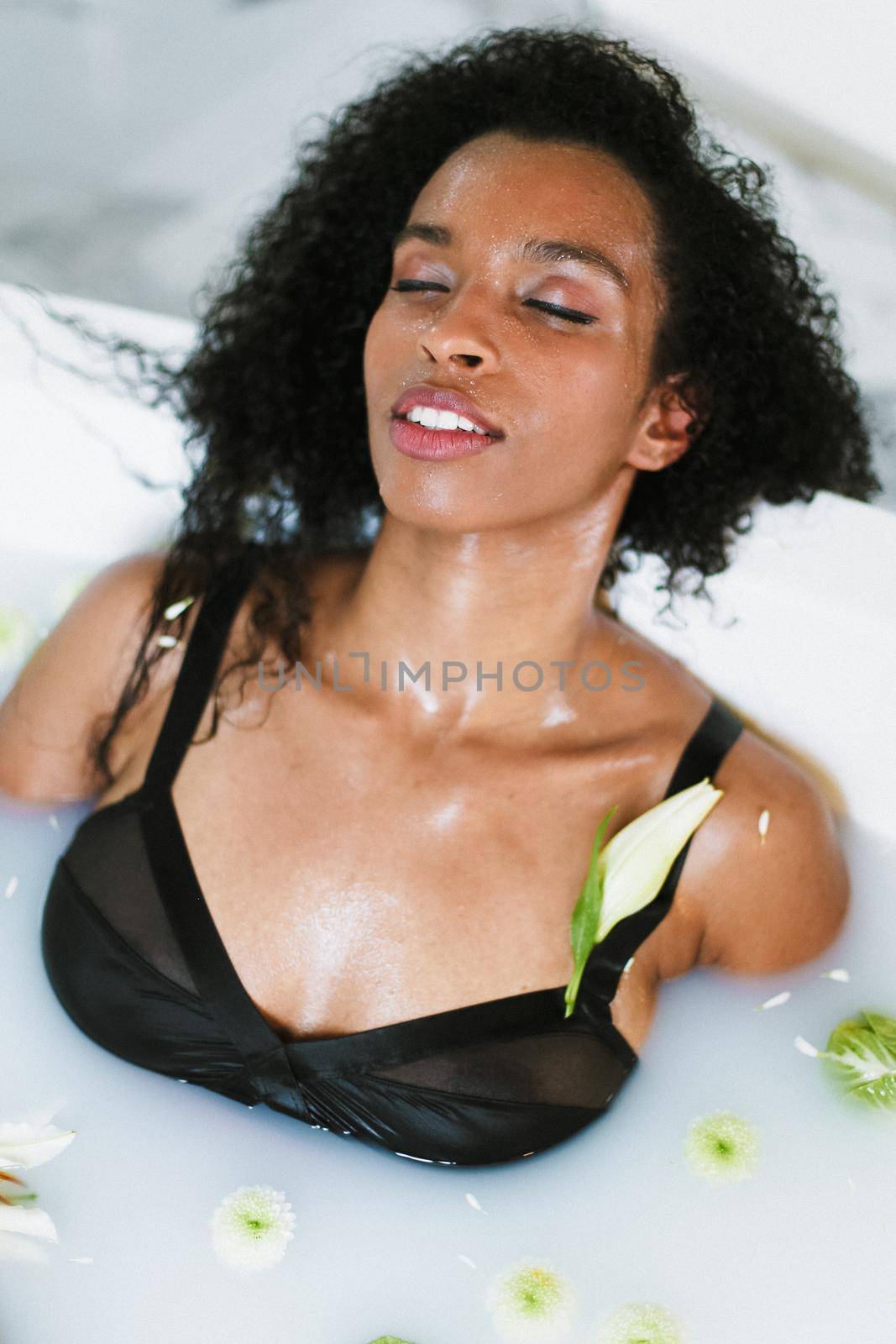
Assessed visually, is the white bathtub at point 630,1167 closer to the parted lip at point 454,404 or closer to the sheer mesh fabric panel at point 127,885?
the sheer mesh fabric panel at point 127,885

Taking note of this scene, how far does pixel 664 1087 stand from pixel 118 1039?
52 cm

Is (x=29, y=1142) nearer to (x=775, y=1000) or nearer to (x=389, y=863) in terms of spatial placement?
(x=389, y=863)

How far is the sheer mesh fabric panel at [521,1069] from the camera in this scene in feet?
3.99

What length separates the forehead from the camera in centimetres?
117

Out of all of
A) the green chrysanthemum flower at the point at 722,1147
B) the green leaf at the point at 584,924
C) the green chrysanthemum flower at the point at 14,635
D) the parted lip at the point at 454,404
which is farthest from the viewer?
the green chrysanthemum flower at the point at 14,635

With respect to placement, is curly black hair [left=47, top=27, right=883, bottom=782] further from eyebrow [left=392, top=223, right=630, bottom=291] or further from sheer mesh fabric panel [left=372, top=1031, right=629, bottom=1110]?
sheer mesh fabric panel [left=372, top=1031, right=629, bottom=1110]

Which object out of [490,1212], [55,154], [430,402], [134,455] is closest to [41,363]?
[134,455]

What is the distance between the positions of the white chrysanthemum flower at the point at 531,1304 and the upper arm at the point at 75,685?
0.61 metres

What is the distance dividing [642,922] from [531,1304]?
35 cm

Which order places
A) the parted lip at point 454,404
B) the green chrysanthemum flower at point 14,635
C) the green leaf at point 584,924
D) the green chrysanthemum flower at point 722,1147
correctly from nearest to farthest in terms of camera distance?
the parted lip at point 454,404
the green leaf at point 584,924
the green chrysanthemum flower at point 722,1147
the green chrysanthemum flower at point 14,635

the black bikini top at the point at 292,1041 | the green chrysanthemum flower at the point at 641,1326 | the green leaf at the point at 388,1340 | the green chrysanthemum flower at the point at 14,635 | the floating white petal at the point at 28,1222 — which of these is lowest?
the floating white petal at the point at 28,1222

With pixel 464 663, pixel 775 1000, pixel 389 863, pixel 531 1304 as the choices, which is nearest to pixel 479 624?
pixel 464 663

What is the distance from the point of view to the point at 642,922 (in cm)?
128

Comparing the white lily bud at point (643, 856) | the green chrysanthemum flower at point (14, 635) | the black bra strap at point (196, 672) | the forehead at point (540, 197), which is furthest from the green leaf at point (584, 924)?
the green chrysanthemum flower at point (14, 635)
